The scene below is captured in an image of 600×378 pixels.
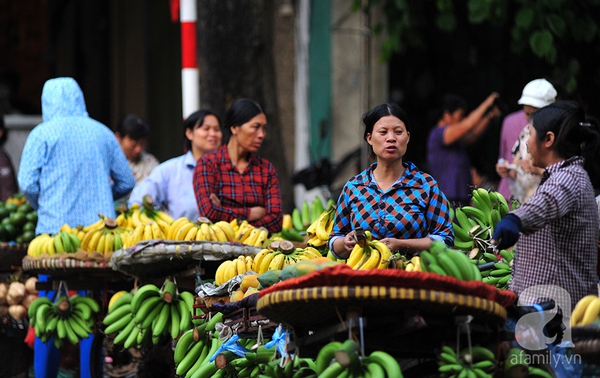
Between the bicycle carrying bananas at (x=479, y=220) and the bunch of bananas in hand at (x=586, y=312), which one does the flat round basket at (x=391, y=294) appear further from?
the bicycle carrying bananas at (x=479, y=220)

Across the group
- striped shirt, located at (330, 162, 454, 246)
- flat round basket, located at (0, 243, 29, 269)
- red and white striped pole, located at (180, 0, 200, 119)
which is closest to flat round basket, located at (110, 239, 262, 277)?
striped shirt, located at (330, 162, 454, 246)

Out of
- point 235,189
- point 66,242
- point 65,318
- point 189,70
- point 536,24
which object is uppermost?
point 536,24

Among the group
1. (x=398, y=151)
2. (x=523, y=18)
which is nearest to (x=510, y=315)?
(x=398, y=151)

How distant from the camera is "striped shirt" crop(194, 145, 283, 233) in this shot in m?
6.71

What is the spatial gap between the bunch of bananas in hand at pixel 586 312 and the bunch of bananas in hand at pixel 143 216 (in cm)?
372

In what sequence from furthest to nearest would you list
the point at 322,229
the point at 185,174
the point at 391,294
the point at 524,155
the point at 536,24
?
the point at 536,24 → the point at 185,174 → the point at 524,155 → the point at 322,229 → the point at 391,294

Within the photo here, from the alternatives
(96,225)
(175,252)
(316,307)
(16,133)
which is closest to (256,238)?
(175,252)

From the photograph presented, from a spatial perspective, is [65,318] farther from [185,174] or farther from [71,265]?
[185,174]

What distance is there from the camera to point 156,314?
615 centimetres

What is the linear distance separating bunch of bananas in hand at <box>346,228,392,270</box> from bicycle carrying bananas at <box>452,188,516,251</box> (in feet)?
4.26

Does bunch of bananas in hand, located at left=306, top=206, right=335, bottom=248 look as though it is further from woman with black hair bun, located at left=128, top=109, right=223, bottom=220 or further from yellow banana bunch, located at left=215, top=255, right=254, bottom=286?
woman with black hair bun, located at left=128, top=109, right=223, bottom=220

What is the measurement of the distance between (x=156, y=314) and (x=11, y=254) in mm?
2270

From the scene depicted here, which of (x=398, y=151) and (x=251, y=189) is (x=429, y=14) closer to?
(x=251, y=189)

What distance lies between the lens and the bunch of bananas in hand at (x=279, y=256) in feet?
17.4
